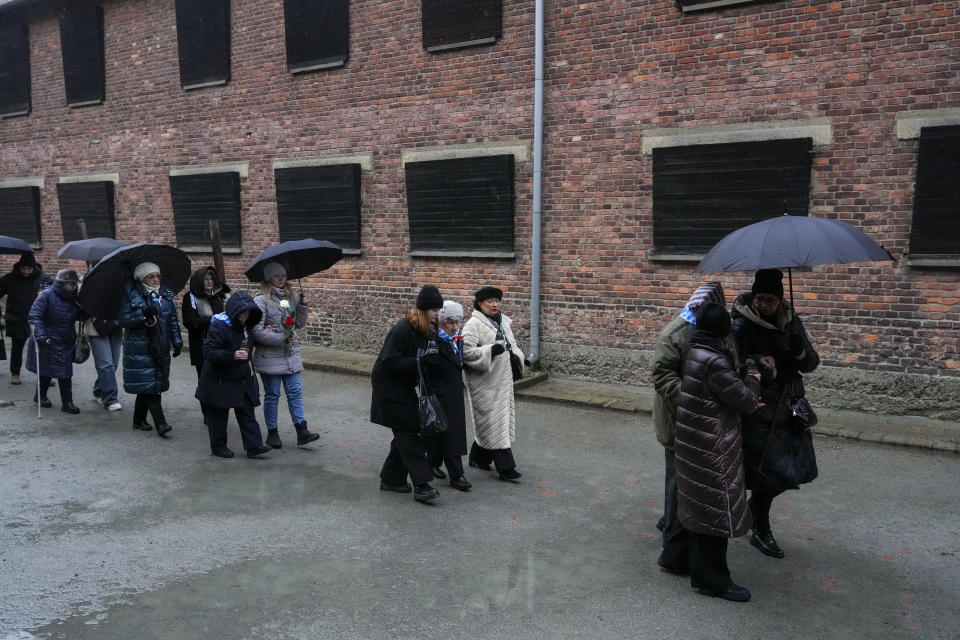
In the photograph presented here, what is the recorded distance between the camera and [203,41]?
13.6m

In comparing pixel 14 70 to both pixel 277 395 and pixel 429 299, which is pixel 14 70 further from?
pixel 429 299

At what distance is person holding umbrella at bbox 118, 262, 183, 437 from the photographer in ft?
25.4

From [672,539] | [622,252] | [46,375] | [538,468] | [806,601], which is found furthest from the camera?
[622,252]

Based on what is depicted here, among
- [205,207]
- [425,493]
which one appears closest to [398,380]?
[425,493]

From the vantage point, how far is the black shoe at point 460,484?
621cm

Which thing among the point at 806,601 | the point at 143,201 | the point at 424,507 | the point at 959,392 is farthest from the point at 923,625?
the point at 143,201

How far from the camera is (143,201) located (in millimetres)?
15062

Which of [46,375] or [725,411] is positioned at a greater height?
[725,411]

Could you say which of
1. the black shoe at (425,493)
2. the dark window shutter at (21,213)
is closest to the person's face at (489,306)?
the black shoe at (425,493)

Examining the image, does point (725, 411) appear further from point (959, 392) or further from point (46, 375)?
point (46, 375)

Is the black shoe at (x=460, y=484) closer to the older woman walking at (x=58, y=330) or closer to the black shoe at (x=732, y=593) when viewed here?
the black shoe at (x=732, y=593)

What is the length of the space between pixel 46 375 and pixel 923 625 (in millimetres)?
8494

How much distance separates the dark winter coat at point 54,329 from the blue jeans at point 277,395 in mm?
2871

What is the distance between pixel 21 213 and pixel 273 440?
1298cm
